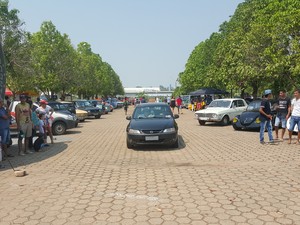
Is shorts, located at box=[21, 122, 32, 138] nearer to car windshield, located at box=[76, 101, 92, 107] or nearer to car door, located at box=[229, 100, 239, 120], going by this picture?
car door, located at box=[229, 100, 239, 120]

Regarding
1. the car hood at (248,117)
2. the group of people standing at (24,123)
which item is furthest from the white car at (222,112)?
the group of people standing at (24,123)

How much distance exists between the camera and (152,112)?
→ 1123 centimetres

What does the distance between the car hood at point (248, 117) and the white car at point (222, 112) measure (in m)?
3.01

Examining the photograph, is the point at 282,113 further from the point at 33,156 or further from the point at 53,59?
the point at 53,59

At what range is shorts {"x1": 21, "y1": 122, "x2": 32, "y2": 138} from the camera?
954 cm

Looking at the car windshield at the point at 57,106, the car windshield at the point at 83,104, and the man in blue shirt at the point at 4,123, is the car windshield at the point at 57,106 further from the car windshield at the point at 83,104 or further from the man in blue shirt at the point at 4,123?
the man in blue shirt at the point at 4,123

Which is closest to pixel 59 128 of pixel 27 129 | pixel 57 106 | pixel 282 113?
pixel 57 106

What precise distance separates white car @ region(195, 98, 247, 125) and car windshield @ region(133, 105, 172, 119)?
7.44 meters

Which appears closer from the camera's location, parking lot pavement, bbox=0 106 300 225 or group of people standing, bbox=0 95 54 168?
parking lot pavement, bbox=0 106 300 225

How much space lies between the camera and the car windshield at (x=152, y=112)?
11.1 m

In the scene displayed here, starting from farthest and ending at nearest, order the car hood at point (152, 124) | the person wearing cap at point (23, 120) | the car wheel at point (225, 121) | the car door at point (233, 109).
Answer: the car door at point (233, 109), the car wheel at point (225, 121), the car hood at point (152, 124), the person wearing cap at point (23, 120)

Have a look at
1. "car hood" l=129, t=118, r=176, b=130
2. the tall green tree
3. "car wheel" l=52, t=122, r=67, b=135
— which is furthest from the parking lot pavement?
the tall green tree

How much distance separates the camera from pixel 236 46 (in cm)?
2842

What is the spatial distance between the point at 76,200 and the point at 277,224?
118 inches
